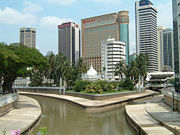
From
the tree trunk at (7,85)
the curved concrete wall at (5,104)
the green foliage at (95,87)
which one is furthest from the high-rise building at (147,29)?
the curved concrete wall at (5,104)

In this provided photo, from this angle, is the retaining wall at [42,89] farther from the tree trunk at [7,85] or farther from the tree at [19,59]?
the tree at [19,59]

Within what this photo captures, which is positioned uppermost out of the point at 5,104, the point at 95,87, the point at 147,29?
the point at 147,29

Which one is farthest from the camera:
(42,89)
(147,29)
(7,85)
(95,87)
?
(147,29)

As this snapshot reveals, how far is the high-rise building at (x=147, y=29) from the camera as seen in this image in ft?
638

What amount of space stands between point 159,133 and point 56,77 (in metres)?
65.4

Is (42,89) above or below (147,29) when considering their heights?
below

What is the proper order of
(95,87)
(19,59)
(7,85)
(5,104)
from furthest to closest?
(95,87) < (7,85) < (19,59) < (5,104)

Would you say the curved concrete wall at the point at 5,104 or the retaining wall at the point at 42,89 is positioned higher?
the curved concrete wall at the point at 5,104

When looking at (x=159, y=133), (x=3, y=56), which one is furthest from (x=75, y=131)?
(x=3, y=56)

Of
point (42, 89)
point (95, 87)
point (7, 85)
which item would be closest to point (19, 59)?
point (7, 85)

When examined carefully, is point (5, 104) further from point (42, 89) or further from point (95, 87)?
point (42, 89)

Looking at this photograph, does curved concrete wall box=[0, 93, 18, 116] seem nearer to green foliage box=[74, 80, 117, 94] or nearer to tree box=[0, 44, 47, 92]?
tree box=[0, 44, 47, 92]

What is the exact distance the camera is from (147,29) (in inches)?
7677

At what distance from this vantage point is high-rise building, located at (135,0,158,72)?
638 feet
